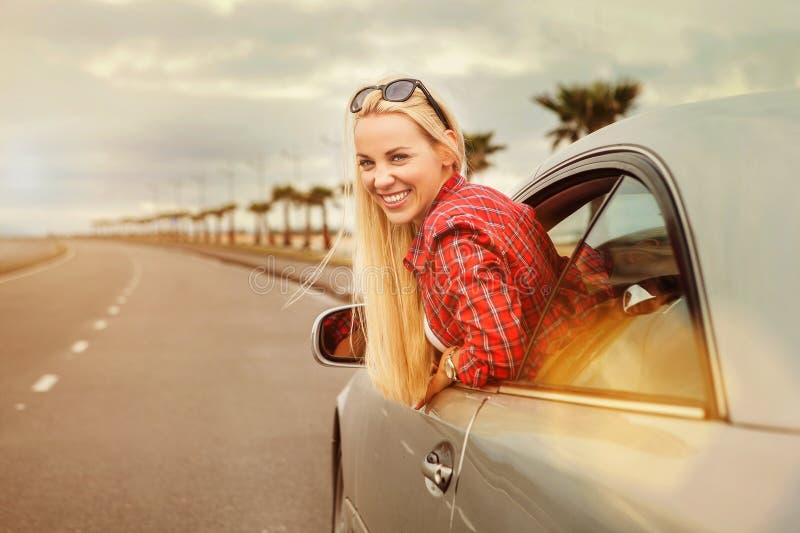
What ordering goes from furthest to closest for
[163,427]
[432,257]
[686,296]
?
[163,427] < [432,257] < [686,296]

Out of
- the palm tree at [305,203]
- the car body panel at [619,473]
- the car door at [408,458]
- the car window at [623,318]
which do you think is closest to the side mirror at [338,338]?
the car door at [408,458]

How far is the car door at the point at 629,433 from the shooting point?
1.18m

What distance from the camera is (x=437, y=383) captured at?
2.27 m

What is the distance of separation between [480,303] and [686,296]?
59 centimetres

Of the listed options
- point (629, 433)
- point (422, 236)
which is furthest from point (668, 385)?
point (422, 236)

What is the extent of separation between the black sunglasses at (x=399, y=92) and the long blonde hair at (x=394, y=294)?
0.01m

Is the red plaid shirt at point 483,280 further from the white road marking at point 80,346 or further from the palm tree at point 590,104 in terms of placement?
the palm tree at point 590,104

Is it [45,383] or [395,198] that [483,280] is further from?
[45,383]

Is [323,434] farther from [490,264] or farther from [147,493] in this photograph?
[490,264]

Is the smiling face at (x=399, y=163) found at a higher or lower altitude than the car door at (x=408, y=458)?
higher

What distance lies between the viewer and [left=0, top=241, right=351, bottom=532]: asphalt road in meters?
4.92

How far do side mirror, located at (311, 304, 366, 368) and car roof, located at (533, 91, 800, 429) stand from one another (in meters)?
1.53

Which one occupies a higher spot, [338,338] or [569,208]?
[569,208]

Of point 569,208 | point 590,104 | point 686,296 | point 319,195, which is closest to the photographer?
point 686,296
